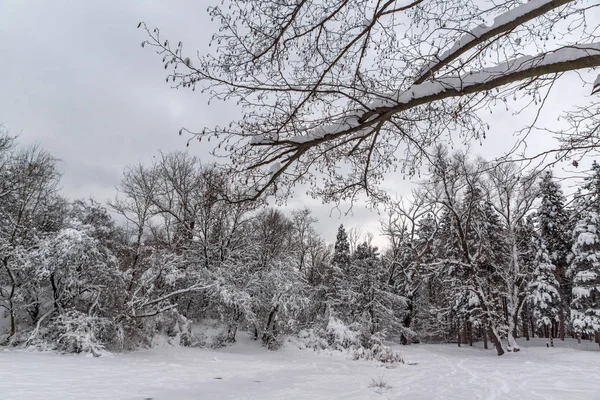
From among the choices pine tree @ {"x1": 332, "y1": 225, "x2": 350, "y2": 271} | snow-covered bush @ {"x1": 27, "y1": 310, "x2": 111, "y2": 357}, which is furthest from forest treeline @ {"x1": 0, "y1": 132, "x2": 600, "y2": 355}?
pine tree @ {"x1": 332, "y1": 225, "x2": 350, "y2": 271}

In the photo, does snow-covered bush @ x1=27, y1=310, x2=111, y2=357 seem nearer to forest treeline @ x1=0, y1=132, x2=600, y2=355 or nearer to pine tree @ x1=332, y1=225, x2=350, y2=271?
forest treeline @ x1=0, y1=132, x2=600, y2=355

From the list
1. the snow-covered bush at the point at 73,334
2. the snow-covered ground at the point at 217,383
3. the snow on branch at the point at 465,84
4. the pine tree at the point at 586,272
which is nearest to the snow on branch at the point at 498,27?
the snow on branch at the point at 465,84

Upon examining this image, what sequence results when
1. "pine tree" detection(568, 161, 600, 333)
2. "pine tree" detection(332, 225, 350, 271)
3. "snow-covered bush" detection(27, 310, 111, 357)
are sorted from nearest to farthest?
"snow-covered bush" detection(27, 310, 111, 357), "pine tree" detection(568, 161, 600, 333), "pine tree" detection(332, 225, 350, 271)

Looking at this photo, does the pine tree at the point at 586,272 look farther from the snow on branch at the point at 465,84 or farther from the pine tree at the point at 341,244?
the snow on branch at the point at 465,84

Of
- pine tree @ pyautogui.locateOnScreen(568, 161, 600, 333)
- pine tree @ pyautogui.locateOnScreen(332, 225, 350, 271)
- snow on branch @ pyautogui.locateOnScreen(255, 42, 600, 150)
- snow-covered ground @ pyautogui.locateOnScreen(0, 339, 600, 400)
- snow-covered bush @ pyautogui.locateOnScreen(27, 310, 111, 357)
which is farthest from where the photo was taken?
pine tree @ pyautogui.locateOnScreen(332, 225, 350, 271)

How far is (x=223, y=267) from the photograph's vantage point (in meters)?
16.6

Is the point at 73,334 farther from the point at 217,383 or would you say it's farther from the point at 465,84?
the point at 465,84

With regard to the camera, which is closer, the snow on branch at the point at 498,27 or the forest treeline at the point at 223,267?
the snow on branch at the point at 498,27

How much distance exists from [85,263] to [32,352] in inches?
112

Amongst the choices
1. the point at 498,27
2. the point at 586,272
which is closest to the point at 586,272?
the point at 586,272

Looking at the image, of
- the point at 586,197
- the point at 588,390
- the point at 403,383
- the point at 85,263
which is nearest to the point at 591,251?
the point at 588,390

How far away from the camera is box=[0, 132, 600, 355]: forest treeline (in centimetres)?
1108

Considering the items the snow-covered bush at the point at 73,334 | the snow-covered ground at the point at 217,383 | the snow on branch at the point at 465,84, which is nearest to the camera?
the snow on branch at the point at 465,84

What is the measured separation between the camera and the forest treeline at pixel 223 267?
11.1 meters
